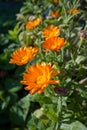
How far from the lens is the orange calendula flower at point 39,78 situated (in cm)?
153

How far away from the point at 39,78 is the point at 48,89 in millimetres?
198

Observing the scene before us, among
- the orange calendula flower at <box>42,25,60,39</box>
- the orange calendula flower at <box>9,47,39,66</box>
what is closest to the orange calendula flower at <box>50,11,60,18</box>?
the orange calendula flower at <box>42,25,60,39</box>

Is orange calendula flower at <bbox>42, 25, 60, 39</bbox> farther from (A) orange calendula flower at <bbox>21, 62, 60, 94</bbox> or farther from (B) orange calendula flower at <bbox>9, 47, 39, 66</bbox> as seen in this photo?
(A) orange calendula flower at <bbox>21, 62, 60, 94</bbox>

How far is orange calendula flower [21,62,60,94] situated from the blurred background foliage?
13 centimetres

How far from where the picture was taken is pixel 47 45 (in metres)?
1.76

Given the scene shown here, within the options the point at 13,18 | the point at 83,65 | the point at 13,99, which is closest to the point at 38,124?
the point at 83,65

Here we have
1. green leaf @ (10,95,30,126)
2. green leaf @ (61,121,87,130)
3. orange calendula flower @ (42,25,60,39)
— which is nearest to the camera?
green leaf @ (61,121,87,130)

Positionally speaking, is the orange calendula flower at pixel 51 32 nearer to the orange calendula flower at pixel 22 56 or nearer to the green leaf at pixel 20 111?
the orange calendula flower at pixel 22 56

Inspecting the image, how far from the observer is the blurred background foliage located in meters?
1.84

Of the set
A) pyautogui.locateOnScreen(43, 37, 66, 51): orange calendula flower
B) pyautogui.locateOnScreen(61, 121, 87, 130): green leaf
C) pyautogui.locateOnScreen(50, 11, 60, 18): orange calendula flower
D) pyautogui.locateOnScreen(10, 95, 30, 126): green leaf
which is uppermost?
pyautogui.locateOnScreen(43, 37, 66, 51): orange calendula flower

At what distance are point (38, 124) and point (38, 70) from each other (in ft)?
1.44

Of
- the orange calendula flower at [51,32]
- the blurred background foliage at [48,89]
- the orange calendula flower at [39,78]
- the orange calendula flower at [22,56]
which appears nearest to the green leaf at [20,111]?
the blurred background foliage at [48,89]

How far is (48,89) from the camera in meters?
1.83

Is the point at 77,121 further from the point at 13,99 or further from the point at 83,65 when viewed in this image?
the point at 13,99
